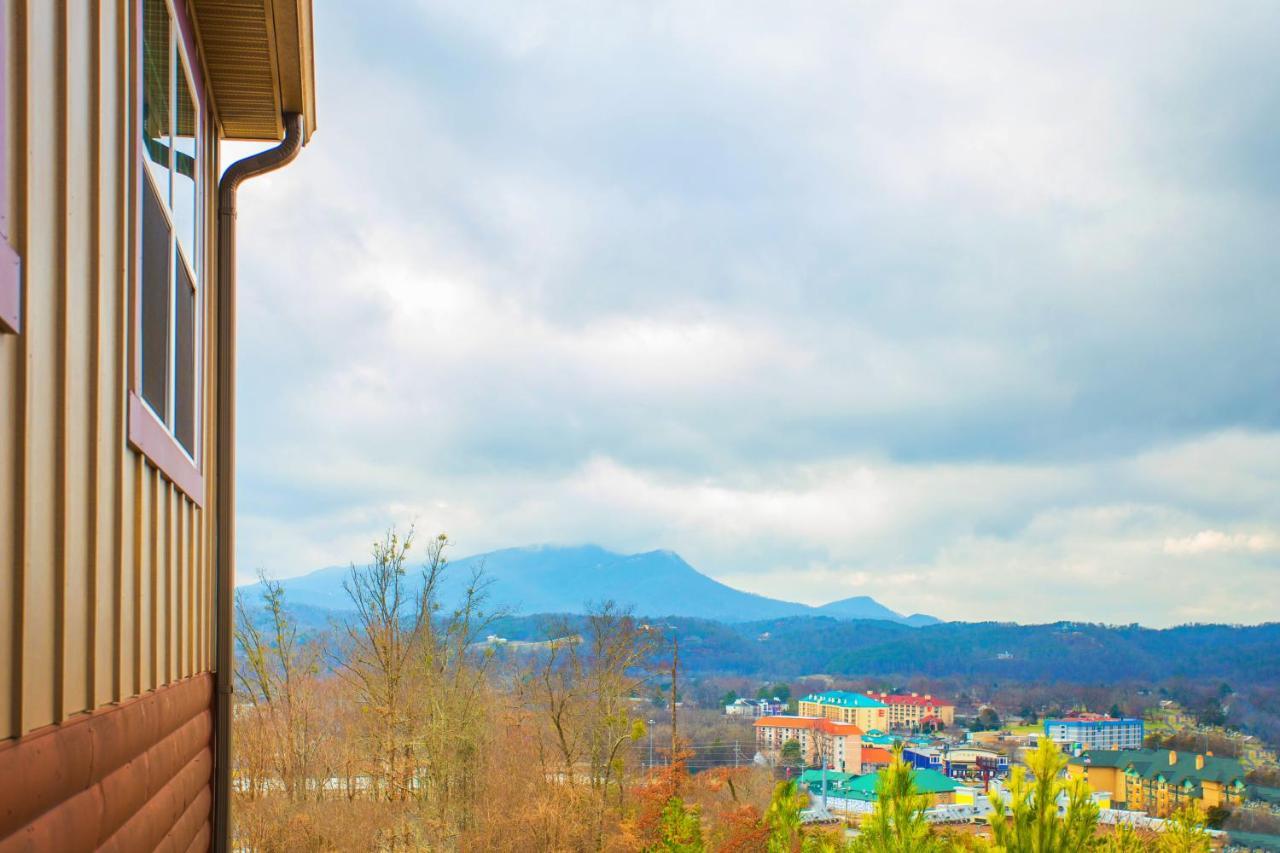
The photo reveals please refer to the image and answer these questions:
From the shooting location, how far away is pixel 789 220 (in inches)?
1619

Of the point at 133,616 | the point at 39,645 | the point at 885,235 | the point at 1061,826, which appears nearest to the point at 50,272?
the point at 39,645

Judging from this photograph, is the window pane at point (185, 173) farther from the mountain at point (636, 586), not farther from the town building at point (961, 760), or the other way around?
the mountain at point (636, 586)

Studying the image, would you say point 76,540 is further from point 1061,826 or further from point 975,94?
point 975,94

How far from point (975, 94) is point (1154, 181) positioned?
634 inches

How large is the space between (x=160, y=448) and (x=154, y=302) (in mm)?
426

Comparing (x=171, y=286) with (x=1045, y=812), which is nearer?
(x=171, y=286)

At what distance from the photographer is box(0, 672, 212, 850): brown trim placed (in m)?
1.23

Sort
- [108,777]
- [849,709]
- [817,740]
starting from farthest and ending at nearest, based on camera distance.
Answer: [849,709]
[817,740]
[108,777]

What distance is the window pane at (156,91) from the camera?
242 cm

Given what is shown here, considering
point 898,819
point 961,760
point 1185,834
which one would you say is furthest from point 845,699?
point 898,819

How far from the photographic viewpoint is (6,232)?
3.98 feet

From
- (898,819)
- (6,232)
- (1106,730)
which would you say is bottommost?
(1106,730)

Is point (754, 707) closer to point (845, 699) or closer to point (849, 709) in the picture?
point (849, 709)

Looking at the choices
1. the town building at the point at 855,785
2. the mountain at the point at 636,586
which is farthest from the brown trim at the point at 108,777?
the mountain at the point at 636,586
